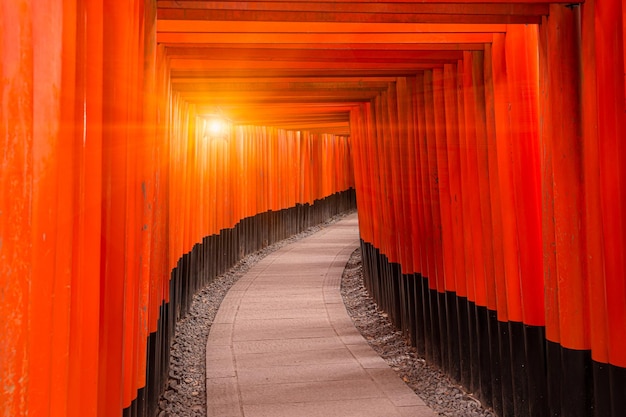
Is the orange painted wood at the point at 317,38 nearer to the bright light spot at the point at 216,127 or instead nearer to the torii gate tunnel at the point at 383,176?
the torii gate tunnel at the point at 383,176

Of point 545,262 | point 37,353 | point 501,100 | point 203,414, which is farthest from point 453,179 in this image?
point 37,353

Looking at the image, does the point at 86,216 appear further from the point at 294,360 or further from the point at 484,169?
the point at 294,360

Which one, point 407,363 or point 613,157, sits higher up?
point 613,157

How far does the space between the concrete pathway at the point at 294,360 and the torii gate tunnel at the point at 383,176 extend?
2.20ft

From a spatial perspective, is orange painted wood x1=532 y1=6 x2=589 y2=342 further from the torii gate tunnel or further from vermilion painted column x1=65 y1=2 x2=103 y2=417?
vermilion painted column x1=65 y1=2 x2=103 y2=417

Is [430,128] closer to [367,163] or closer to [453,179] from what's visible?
[453,179]

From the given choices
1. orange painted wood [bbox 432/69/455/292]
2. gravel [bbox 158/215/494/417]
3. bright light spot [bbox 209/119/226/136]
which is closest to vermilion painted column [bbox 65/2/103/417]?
gravel [bbox 158/215/494/417]

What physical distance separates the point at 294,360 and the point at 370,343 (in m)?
1.29

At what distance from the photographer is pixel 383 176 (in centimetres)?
932

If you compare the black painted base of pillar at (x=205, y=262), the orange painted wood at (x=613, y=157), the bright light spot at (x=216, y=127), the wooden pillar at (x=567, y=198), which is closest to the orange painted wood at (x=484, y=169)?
the wooden pillar at (x=567, y=198)

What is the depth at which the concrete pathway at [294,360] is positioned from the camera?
593 cm

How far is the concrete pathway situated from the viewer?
19.5 feet

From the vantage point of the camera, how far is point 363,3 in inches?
173

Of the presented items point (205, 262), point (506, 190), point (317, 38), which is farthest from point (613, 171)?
point (205, 262)
